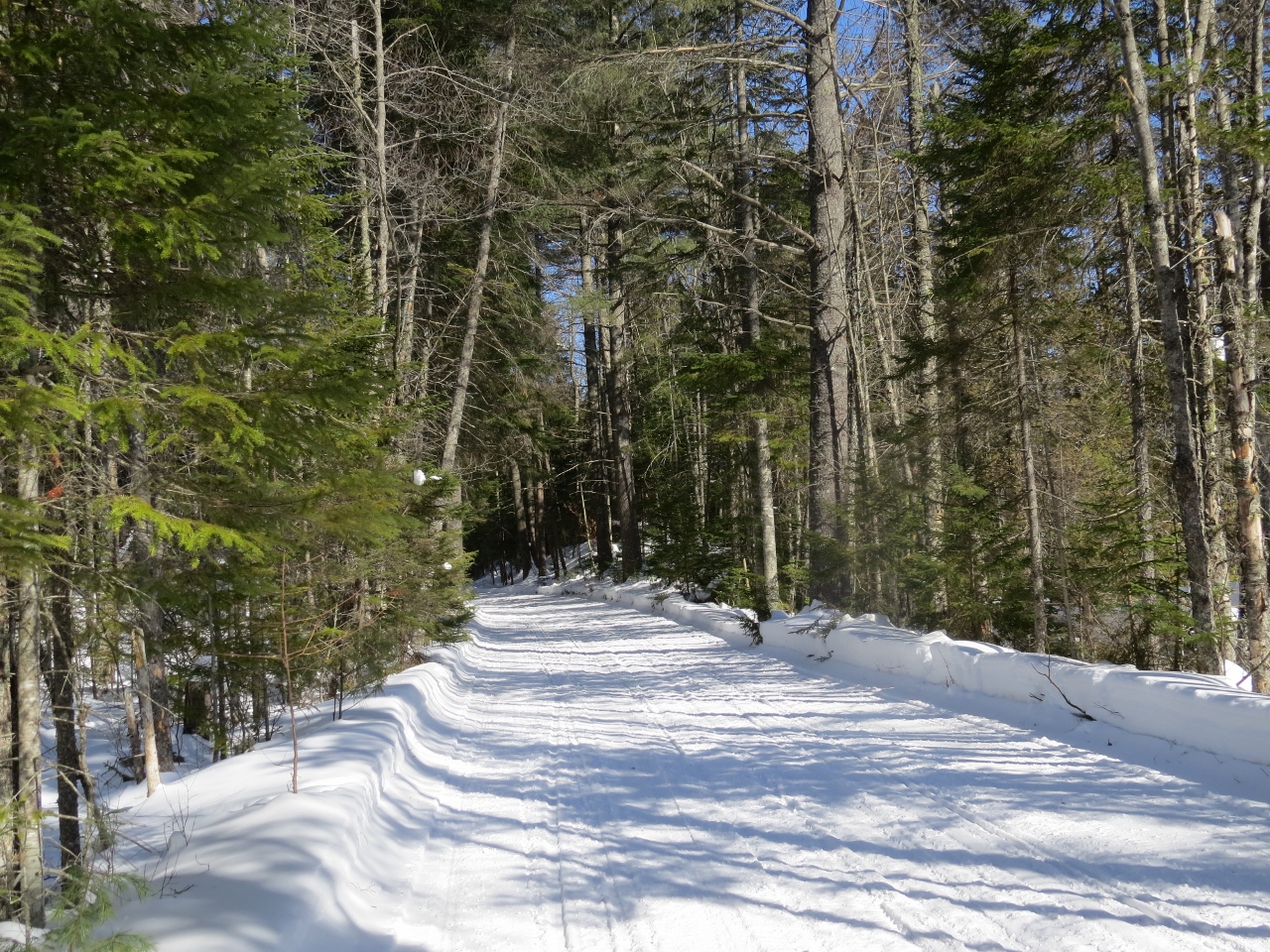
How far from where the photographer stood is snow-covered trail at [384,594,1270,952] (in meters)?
3.50

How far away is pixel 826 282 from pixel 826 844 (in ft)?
31.4

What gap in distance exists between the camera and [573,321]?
2323cm

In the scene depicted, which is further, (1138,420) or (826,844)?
(1138,420)

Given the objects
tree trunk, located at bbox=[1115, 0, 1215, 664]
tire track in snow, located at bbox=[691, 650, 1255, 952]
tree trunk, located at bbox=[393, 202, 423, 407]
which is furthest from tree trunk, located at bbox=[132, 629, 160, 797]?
tree trunk, located at bbox=[1115, 0, 1215, 664]

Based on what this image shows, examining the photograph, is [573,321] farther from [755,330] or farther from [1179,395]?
[1179,395]

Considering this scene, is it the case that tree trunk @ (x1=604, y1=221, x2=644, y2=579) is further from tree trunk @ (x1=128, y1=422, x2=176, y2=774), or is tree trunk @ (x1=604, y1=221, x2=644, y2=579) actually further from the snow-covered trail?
tree trunk @ (x1=128, y1=422, x2=176, y2=774)

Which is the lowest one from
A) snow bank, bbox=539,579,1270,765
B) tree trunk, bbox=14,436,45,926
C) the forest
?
snow bank, bbox=539,579,1270,765

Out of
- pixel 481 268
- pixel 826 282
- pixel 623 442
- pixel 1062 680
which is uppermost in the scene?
pixel 481 268

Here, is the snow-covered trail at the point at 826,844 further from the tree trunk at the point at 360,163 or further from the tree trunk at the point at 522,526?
the tree trunk at the point at 522,526

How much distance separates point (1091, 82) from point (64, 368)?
1184 cm

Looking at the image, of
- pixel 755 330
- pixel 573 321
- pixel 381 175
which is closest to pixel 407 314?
pixel 381 175

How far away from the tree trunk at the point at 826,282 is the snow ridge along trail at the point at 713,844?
5.41m

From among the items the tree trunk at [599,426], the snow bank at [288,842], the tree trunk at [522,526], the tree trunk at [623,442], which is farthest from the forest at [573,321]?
the tree trunk at [522,526]

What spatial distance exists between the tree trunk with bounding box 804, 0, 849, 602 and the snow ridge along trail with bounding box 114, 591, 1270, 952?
213 inches
